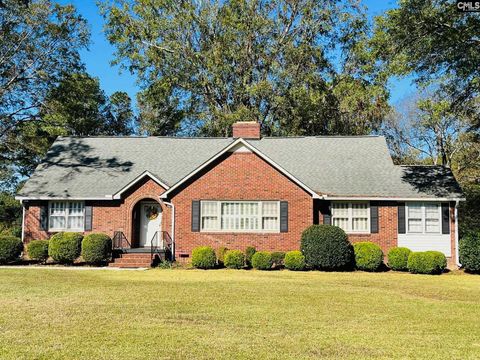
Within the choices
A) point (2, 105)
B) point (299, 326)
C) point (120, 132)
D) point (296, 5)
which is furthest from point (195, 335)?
point (120, 132)

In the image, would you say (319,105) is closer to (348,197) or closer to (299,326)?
(348,197)

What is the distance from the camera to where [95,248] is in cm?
2161

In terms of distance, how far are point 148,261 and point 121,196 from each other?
3.51 m

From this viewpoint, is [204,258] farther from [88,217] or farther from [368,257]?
[368,257]

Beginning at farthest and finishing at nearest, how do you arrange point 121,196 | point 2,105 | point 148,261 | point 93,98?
1. point 93,98
2. point 2,105
3. point 121,196
4. point 148,261

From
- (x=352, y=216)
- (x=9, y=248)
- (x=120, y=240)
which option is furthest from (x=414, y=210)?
(x=9, y=248)

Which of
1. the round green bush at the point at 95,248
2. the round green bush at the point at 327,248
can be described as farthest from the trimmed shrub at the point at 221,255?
the round green bush at the point at 95,248

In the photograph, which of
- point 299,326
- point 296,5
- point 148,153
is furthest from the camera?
point 296,5

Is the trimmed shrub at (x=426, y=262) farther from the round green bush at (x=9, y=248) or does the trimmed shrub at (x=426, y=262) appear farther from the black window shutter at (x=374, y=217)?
the round green bush at (x=9, y=248)

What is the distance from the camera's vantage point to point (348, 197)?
22078 mm

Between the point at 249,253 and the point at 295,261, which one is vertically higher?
the point at 249,253

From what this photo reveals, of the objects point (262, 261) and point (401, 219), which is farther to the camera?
point (401, 219)

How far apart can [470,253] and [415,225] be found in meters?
2.78

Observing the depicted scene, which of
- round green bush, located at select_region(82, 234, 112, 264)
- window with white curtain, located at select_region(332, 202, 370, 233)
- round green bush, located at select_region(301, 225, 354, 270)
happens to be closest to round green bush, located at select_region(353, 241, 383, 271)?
round green bush, located at select_region(301, 225, 354, 270)
